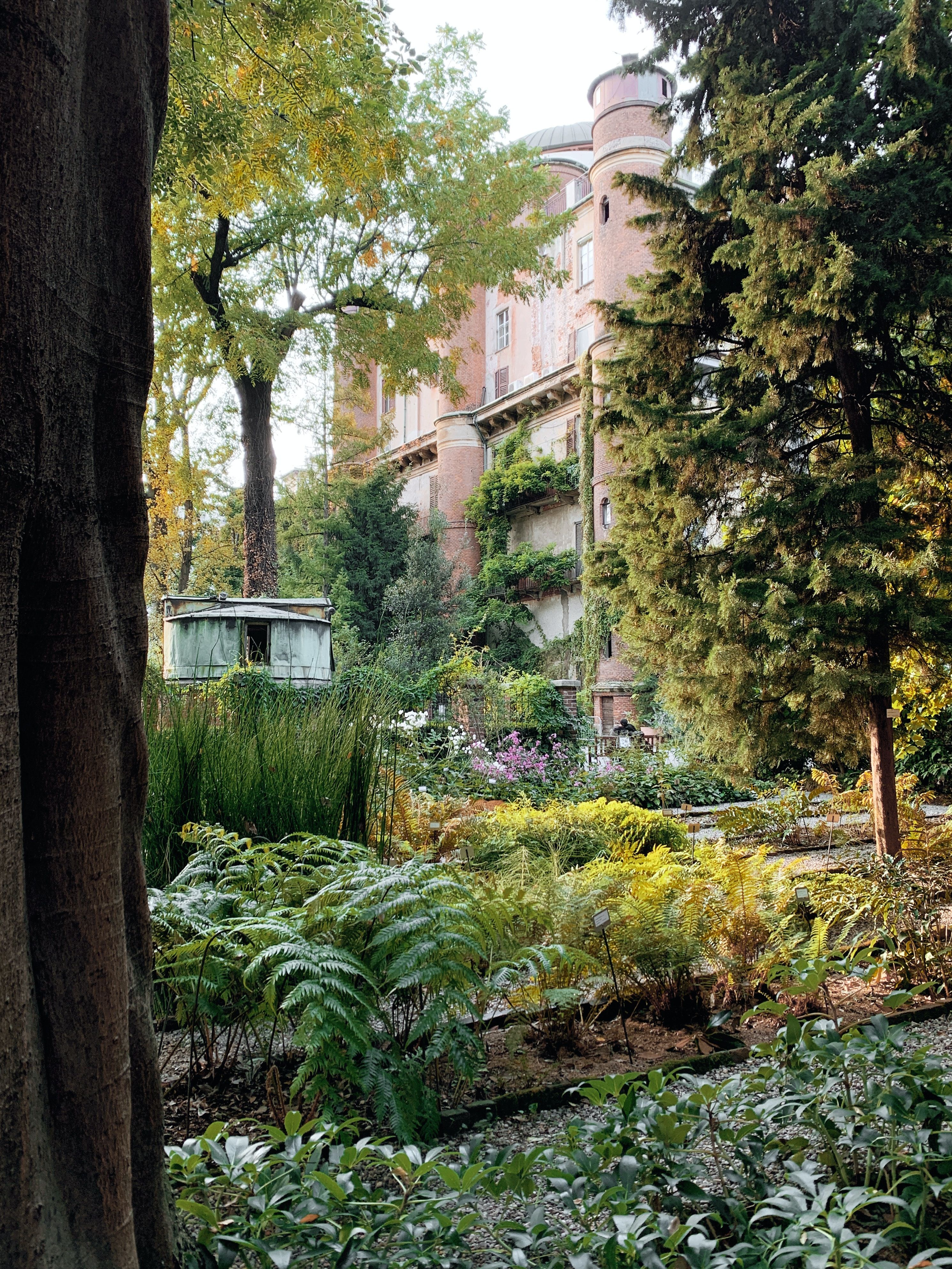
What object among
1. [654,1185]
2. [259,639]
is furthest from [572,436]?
[654,1185]

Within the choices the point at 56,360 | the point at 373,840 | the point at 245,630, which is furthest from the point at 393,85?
the point at 245,630

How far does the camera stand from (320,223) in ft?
57.3

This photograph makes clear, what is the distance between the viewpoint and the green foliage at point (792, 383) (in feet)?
15.7

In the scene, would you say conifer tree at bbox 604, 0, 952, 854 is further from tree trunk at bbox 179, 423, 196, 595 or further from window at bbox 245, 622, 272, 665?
tree trunk at bbox 179, 423, 196, 595

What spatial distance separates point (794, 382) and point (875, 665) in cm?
205

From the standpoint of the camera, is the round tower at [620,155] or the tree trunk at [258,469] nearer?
the tree trunk at [258,469]

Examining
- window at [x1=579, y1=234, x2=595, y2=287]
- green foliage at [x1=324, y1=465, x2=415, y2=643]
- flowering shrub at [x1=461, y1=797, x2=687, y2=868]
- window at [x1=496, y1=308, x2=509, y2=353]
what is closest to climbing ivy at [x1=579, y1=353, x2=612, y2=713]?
green foliage at [x1=324, y1=465, x2=415, y2=643]

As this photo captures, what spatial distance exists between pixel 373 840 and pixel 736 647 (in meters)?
2.39

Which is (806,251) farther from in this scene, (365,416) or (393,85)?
(365,416)

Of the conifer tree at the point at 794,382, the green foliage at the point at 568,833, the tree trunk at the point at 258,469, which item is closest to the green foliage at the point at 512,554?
the tree trunk at the point at 258,469

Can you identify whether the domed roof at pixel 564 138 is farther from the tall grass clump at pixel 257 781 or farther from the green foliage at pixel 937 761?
the tall grass clump at pixel 257 781

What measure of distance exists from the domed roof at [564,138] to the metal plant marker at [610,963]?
3167cm

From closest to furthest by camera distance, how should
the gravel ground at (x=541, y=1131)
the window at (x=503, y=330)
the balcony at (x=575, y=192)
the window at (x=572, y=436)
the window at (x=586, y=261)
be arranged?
→ the gravel ground at (x=541, y=1131)
the window at (x=572, y=436)
the window at (x=586, y=261)
the balcony at (x=575, y=192)
the window at (x=503, y=330)

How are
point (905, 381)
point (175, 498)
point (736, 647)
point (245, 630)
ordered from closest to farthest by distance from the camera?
point (736, 647) < point (905, 381) < point (245, 630) < point (175, 498)
